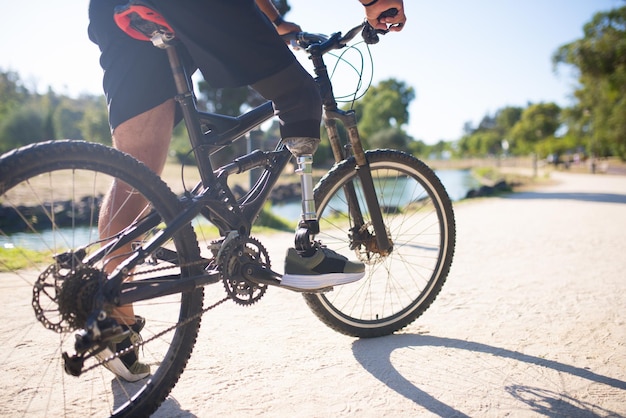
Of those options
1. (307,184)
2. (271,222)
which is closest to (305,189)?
(307,184)

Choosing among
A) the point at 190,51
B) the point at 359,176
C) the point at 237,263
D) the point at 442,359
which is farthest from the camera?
the point at 359,176

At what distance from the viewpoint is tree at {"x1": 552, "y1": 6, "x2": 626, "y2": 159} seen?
96.6ft

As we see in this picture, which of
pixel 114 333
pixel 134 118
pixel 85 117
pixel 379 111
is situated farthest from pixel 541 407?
pixel 379 111

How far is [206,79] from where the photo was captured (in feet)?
6.90

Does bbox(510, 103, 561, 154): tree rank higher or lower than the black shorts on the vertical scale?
higher

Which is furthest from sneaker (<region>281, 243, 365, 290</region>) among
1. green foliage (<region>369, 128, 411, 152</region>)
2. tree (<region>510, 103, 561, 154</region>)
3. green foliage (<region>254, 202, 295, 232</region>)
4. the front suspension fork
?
tree (<region>510, 103, 561, 154</region>)

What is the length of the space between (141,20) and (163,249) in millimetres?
947

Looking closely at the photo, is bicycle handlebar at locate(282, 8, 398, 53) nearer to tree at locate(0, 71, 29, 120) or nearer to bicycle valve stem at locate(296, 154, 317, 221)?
bicycle valve stem at locate(296, 154, 317, 221)

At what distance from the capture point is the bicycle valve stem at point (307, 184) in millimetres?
2238

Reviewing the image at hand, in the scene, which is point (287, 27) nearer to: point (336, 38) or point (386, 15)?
point (336, 38)

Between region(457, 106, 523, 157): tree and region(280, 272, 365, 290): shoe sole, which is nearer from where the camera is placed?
region(280, 272, 365, 290): shoe sole

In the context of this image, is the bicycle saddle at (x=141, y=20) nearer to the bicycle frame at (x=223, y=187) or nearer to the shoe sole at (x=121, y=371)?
the bicycle frame at (x=223, y=187)

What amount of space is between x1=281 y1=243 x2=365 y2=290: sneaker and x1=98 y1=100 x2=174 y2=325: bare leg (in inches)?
28.9

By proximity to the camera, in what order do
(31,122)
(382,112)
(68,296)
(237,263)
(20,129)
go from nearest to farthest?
(68,296) → (237,263) → (20,129) → (31,122) → (382,112)
